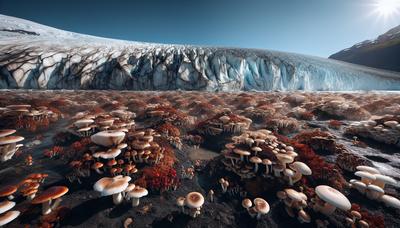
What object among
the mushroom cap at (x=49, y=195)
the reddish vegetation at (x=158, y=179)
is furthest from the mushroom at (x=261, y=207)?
the mushroom cap at (x=49, y=195)

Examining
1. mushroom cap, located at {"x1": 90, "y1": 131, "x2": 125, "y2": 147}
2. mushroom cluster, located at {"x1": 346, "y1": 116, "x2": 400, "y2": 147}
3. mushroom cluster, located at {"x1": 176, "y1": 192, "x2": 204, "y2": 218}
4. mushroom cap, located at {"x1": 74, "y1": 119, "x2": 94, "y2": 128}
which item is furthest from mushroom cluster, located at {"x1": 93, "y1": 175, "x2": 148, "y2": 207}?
mushroom cluster, located at {"x1": 346, "y1": 116, "x2": 400, "y2": 147}

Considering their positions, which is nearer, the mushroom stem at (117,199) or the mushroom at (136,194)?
the mushroom at (136,194)

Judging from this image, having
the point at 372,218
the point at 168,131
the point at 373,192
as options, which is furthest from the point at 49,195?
the point at 373,192

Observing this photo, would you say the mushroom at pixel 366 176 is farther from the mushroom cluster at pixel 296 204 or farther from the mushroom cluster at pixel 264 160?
the mushroom cluster at pixel 296 204

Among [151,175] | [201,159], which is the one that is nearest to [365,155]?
[201,159]

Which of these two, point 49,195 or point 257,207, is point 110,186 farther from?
point 257,207

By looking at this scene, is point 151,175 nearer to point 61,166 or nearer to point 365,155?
point 61,166

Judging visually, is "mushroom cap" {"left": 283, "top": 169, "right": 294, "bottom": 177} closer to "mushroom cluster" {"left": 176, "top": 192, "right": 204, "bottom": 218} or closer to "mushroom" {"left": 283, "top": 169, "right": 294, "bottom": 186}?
"mushroom" {"left": 283, "top": 169, "right": 294, "bottom": 186}
